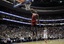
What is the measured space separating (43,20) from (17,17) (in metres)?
3.20

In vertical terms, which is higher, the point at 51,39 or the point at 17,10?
the point at 17,10

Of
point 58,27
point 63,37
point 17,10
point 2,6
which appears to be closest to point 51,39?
point 63,37

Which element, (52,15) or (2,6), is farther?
(52,15)

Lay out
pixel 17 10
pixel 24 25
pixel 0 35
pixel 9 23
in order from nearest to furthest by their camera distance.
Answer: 1. pixel 0 35
2. pixel 17 10
3. pixel 9 23
4. pixel 24 25

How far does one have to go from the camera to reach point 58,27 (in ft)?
66.8

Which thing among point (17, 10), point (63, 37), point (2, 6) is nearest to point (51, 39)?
point (63, 37)

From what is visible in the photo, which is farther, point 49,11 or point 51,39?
point 49,11

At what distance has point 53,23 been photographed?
66.8 ft

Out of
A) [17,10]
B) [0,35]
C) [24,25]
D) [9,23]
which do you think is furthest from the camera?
[24,25]

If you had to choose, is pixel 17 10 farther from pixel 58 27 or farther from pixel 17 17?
pixel 58 27

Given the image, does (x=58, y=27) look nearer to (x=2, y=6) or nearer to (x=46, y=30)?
(x=46, y=30)

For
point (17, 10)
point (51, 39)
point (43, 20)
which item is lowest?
point (51, 39)

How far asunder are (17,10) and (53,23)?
4.92m

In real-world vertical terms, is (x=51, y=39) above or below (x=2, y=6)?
below
